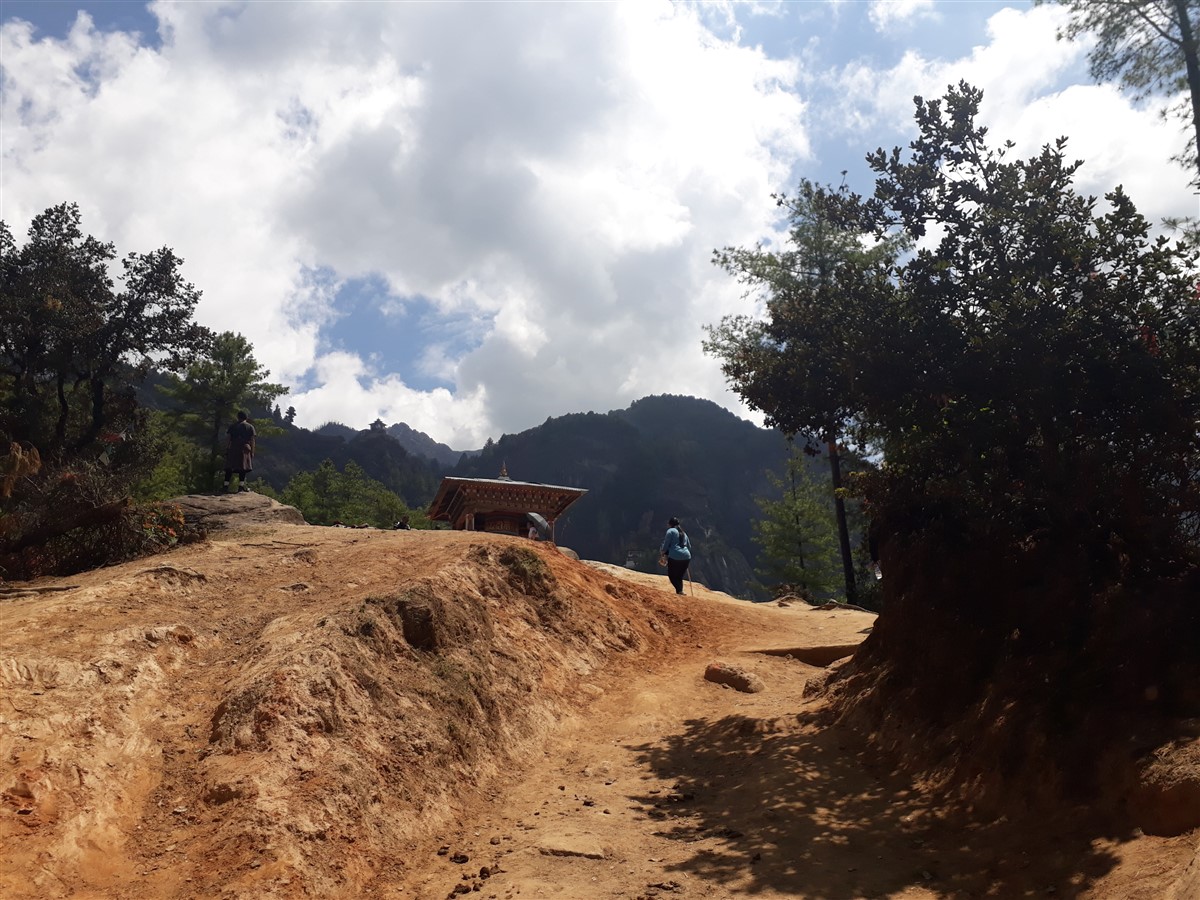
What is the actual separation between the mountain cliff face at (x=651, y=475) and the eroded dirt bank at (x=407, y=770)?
293ft

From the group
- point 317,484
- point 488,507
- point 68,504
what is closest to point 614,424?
point 317,484

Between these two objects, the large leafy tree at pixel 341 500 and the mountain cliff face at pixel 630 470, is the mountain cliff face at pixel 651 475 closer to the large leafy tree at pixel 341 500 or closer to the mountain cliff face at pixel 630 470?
the mountain cliff face at pixel 630 470

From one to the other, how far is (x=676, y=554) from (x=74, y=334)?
57.2 ft

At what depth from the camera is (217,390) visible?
3775cm

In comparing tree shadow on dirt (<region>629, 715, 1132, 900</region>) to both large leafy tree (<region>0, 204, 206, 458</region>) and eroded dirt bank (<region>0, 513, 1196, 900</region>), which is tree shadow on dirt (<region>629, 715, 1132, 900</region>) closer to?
eroded dirt bank (<region>0, 513, 1196, 900</region>)

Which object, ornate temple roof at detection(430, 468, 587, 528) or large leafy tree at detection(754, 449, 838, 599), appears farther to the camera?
large leafy tree at detection(754, 449, 838, 599)

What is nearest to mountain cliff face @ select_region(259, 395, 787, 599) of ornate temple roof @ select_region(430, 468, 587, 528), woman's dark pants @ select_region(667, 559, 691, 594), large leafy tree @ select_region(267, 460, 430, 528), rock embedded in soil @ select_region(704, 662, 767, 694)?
large leafy tree @ select_region(267, 460, 430, 528)

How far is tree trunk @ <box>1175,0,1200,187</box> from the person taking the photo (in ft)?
36.4

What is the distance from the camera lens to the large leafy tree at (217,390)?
3750 centimetres

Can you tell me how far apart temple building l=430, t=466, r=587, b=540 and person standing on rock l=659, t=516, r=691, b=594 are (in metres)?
5.59

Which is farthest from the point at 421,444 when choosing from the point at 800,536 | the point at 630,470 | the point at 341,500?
the point at 800,536

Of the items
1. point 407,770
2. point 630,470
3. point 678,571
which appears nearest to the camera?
point 407,770

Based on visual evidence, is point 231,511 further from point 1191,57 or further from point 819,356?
point 1191,57

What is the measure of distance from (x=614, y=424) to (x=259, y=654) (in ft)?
388
